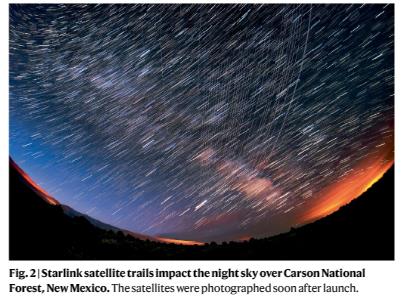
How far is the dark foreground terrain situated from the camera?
25.8 feet

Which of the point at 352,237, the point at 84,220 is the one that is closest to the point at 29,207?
the point at 84,220

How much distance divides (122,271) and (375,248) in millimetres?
6674

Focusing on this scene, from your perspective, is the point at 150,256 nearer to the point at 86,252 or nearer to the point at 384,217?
the point at 86,252

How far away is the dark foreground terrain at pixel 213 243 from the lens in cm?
788

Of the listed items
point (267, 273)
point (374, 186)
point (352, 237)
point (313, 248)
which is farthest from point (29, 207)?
point (374, 186)

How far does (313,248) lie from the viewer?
8.59m

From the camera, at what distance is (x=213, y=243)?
38.8 feet

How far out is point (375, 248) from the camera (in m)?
7.12

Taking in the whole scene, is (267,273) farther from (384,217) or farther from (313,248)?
(384,217)
